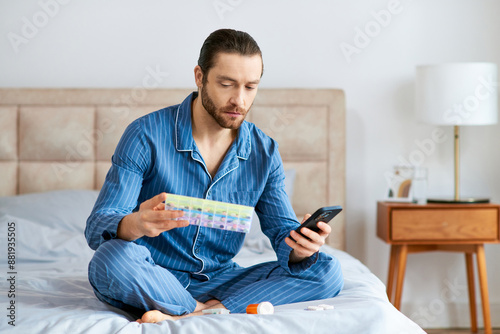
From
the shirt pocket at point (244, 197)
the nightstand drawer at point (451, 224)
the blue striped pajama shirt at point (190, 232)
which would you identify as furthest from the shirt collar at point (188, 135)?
the nightstand drawer at point (451, 224)

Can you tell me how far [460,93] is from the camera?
9.13ft

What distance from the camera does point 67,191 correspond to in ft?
8.88

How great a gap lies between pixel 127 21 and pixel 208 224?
2022 millimetres

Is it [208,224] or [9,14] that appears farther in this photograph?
[9,14]

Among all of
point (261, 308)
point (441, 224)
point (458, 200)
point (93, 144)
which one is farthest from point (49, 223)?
point (458, 200)

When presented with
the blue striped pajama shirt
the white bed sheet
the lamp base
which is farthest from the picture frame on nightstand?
the blue striped pajama shirt

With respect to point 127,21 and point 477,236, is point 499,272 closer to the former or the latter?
point 477,236

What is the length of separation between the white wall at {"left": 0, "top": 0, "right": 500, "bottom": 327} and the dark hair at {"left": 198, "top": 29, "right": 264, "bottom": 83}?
145cm

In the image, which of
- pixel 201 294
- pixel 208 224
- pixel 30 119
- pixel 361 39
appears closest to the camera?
pixel 208 224

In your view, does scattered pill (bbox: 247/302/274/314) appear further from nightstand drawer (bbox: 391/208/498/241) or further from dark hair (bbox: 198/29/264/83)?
nightstand drawer (bbox: 391/208/498/241)

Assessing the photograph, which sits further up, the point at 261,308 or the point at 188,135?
the point at 188,135

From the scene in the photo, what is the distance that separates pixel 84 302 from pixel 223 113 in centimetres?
63

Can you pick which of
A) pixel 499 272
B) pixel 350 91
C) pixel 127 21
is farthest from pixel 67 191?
pixel 499 272

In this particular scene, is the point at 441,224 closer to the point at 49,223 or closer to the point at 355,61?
the point at 355,61
